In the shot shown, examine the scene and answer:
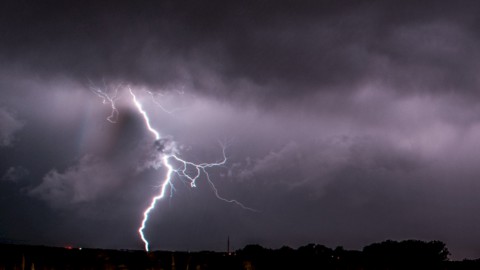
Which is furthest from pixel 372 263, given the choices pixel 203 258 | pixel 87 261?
pixel 87 261

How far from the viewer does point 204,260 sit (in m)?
9.25

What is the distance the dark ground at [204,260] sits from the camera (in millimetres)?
7566

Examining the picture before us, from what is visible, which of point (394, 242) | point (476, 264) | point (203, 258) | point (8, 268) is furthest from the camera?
point (394, 242)

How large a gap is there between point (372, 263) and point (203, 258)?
4.50m

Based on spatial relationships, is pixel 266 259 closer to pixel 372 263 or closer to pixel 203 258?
pixel 203 258

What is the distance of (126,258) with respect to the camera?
27.3 feet

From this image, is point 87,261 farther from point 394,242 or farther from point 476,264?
point 394,242

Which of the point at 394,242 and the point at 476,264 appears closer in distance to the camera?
the point at 476,264

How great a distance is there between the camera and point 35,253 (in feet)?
25.0

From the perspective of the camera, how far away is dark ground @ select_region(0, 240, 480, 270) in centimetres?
757

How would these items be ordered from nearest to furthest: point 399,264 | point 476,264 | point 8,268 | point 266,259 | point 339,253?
1. point 8,268
2. point 266,259
3. point 339,253
4. point 399,264
5. point 476,264

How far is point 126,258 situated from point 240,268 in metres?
2.34

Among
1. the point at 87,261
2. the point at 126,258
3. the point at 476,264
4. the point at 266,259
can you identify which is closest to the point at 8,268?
the point at 87,261

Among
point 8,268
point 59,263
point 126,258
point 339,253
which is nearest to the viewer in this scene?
point 8,268
